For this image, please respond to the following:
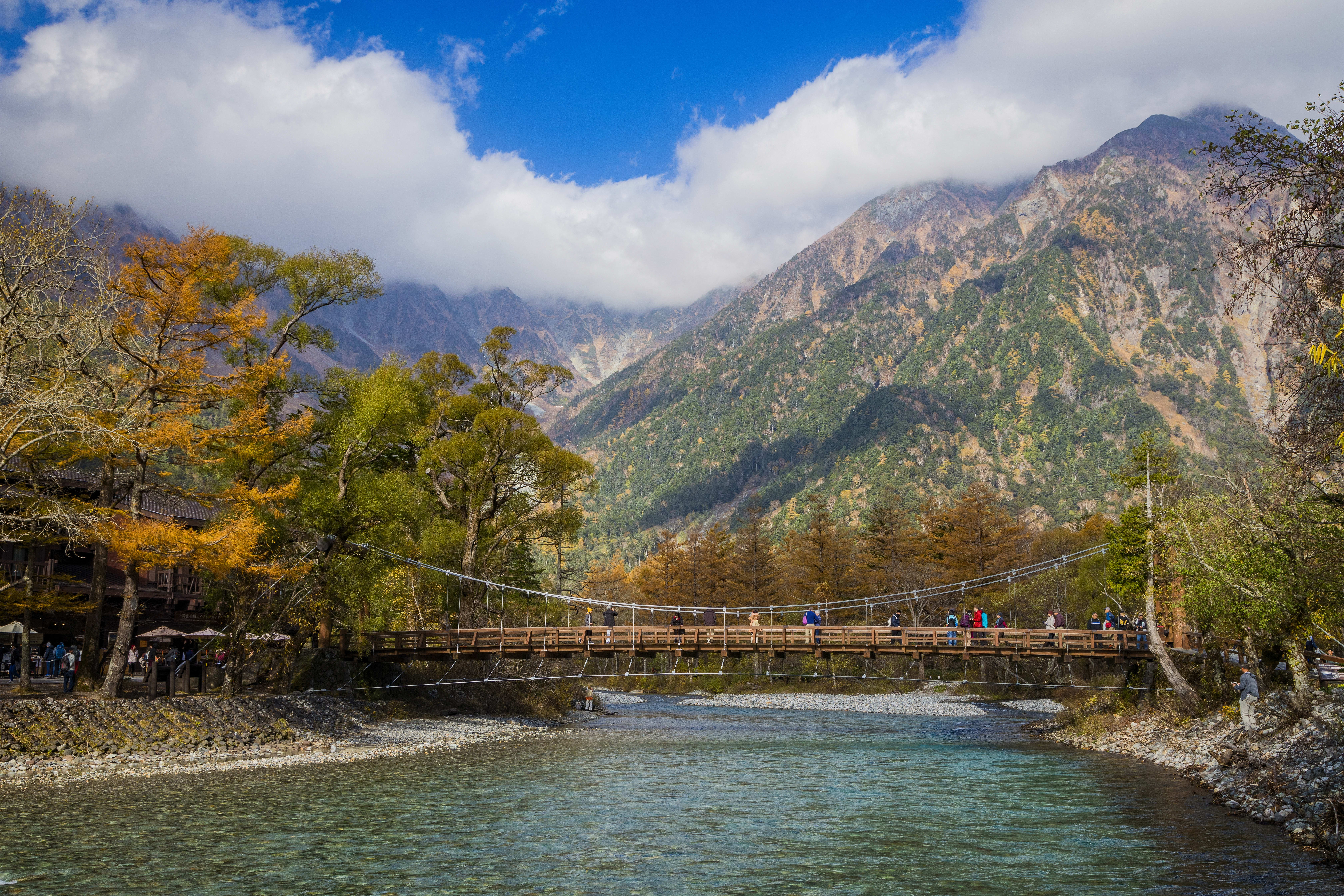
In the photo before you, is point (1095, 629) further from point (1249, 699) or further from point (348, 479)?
point (348, 479)

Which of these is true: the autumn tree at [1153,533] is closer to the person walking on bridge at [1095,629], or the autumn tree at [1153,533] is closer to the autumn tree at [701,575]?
the person walking on bridge at [1095,629]

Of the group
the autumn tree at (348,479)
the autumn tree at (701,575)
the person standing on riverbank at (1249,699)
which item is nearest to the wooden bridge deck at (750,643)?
the autumn tree at (348,479)

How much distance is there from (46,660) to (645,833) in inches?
1089

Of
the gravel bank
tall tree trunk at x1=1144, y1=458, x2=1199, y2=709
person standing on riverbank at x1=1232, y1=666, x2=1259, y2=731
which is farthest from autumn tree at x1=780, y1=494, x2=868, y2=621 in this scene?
person standing on riverbank at x1=1232, y1=666, x2=1259, y2=731

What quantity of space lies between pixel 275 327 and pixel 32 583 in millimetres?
9232

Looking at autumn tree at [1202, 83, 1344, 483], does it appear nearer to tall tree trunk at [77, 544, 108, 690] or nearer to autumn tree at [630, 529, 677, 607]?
tall tree trunk at [77, 544, 108, 690]

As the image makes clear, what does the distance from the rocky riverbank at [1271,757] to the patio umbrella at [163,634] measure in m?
28.2

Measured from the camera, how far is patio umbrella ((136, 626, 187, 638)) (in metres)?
28.8

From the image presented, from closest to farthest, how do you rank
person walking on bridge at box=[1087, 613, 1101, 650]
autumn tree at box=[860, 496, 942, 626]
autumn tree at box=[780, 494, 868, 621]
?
1. person walking on bridge at box=[1087, 613, 1101, 650]
2. autumn tree at box=[860, 496, 942, 626]
3. autumn tree at box=[780, 494, 868, 621]

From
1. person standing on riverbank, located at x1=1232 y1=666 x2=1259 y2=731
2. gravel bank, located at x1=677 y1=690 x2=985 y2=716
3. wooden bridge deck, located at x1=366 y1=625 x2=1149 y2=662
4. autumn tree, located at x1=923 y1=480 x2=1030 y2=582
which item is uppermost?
autumn tree, located at x1=923 y1=480 x2=1030 y2=582

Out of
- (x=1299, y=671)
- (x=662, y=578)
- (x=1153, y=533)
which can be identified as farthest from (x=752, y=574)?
(x=1299, y=671)

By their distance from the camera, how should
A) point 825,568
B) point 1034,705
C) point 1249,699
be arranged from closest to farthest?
point 1249,699, point 1034,705, point 825,568

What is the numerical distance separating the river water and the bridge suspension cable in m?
8.73

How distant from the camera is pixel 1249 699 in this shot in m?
21.8
